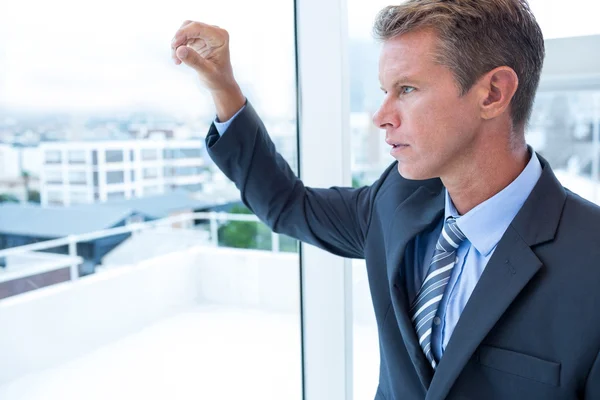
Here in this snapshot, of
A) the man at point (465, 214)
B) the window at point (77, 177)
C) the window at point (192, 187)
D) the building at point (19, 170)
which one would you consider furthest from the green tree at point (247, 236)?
the building at point (19, 170)

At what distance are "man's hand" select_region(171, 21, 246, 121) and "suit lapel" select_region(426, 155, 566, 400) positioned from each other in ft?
2.05

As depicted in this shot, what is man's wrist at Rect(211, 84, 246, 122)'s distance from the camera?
120 cm

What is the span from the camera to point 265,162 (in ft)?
4.07

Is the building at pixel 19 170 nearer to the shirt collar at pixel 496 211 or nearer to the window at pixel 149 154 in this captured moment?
the window at pixel 149 154

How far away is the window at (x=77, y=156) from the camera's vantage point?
1.01 meters

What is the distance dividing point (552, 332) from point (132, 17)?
0.96 meters

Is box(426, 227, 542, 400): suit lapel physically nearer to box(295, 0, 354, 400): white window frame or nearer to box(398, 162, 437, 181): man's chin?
box(398, 162, 437, 181): man's chin

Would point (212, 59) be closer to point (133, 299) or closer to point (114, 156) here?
point (114, 156)

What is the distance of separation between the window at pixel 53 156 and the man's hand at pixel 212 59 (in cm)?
29

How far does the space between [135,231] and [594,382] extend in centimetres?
88

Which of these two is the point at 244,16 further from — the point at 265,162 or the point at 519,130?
the point at 519,130

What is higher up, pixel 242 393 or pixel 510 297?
pixel 510 297

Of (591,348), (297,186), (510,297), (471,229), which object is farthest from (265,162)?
(591,348)

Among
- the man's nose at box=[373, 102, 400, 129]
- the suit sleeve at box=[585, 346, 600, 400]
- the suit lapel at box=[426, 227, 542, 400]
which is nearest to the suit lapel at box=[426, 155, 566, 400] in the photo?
the suit lapel at box=[426, 227, 542, 400]
